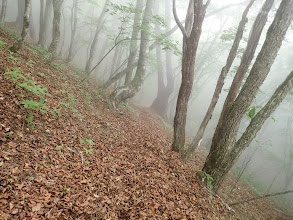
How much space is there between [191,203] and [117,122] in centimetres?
455

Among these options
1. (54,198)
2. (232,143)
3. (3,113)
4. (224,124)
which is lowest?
(54,198)

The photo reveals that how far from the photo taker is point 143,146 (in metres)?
6.10

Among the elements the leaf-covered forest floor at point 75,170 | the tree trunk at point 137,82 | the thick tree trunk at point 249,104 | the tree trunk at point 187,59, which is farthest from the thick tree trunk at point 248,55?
the tree trunk at point 137,82

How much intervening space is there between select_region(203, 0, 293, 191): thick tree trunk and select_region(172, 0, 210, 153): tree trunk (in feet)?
4.20

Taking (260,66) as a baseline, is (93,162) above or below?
below

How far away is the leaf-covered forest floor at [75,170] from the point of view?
9.11 feet

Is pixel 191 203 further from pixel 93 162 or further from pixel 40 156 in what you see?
pixel 40 156

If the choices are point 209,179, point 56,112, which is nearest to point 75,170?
point 56,112

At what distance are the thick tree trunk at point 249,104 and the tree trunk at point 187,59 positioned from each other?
1.28 metres

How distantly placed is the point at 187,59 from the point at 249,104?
2181mm

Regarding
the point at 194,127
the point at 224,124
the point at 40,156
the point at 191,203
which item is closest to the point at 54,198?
the point at 40,156

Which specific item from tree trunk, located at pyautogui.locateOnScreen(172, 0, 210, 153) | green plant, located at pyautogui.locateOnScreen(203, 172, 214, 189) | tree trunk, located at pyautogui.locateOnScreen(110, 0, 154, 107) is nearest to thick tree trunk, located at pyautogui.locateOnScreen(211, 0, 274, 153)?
tree trunk, located at pyautogui.locateOnScreen(172, 0, 210, 153)

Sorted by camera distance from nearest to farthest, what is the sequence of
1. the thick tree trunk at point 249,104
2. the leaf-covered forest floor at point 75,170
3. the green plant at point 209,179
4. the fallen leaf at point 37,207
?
the fallen leaf at point 37,207
the leaf-covered forest floor at point 75,170
the thick tree trunk at point 249,104
the green plant at point 209,179

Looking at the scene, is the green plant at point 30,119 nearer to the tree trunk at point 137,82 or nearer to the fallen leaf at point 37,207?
the fallen leaf at point 37,207
